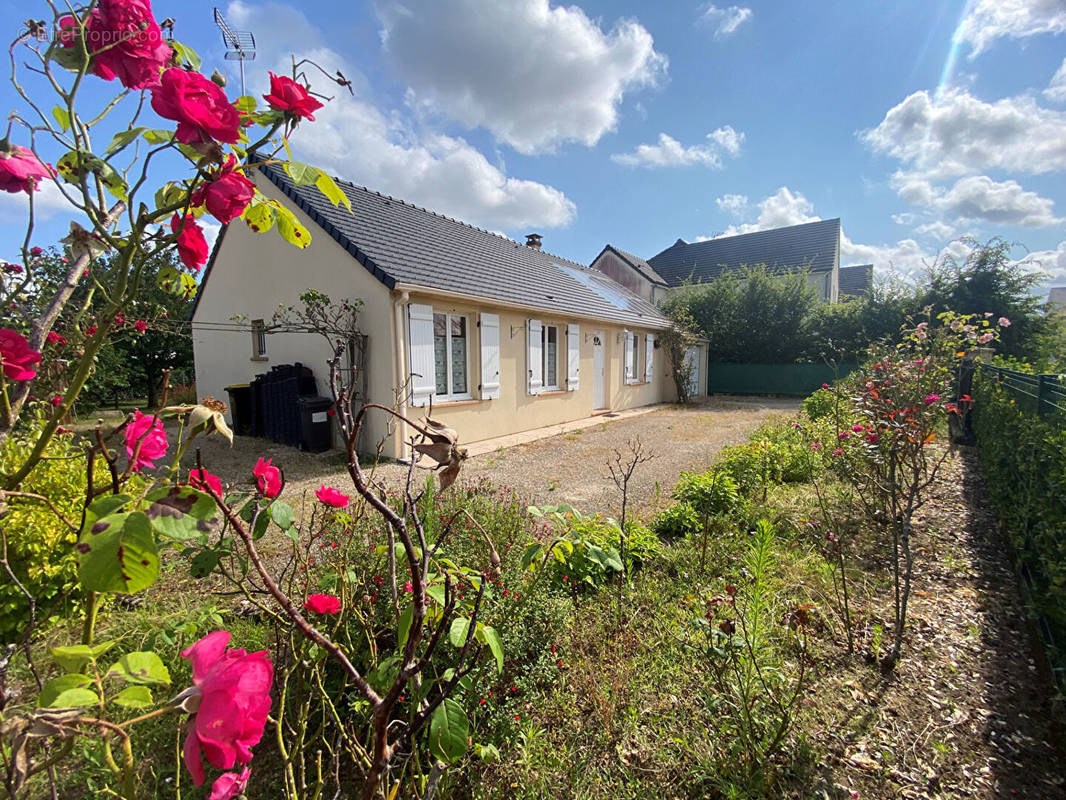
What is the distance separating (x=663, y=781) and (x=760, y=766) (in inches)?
14.2

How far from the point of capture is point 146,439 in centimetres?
84

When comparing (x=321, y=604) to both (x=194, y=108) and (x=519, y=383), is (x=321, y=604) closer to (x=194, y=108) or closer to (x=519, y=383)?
(x=194, y=108)

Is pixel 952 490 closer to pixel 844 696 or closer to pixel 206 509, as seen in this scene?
pixel 844 696

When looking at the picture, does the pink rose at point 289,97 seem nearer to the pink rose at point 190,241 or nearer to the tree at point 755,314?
the pink rose at point 190,241

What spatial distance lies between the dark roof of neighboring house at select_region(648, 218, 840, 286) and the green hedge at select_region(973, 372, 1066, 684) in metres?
17.6

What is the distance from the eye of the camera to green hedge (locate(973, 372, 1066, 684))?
2225 millimetres

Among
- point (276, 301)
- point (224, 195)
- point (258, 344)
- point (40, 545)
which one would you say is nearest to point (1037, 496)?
point (224, 195)

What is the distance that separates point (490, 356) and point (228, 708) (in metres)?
7.88

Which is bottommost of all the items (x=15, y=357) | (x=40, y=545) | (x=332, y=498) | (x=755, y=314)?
(x=40, y=545)

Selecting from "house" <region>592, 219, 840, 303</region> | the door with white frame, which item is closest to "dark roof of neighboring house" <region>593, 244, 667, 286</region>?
"house" <region>592, 219, 840, 303</region>

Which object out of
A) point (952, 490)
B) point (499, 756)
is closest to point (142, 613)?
point (499, 756)

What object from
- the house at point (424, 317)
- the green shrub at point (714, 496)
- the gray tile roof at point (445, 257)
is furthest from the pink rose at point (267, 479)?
the house at point (424, 317)

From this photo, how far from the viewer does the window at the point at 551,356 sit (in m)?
10.1

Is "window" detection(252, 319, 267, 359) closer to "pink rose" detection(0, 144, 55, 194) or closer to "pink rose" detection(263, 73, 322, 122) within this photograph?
"pink rose" detection(0, 144, 55, 194)
